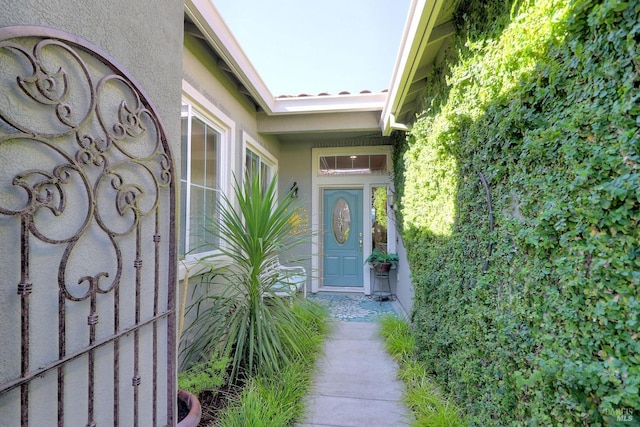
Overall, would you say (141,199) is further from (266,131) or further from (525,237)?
(266,131)

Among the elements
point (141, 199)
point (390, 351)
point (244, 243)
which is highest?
point (141, 199)

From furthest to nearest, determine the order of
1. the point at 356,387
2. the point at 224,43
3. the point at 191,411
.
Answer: the point at 224,43
the point at 356,387
the point at 191,411

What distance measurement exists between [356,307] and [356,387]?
229 centimetres

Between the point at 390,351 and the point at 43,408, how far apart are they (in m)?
2.81

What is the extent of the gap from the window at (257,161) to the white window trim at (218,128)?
0.35 meters

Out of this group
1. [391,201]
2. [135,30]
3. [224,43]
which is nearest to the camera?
[135,30]

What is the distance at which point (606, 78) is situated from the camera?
926 millimetres

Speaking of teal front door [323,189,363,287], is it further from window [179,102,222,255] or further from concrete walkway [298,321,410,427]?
window [179,102,222,255]

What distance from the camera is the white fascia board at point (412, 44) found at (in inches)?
80.0

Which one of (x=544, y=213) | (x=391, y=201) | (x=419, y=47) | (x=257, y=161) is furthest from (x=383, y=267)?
(x=544, y=213)

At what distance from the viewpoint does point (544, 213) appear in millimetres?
1160

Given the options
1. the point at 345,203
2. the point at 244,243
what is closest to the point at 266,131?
the point at 345,203

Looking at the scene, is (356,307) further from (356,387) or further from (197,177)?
(197,177)

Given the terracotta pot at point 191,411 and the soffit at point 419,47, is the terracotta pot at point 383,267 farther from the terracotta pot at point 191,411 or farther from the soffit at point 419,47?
the terracotta pot at point 191,411
